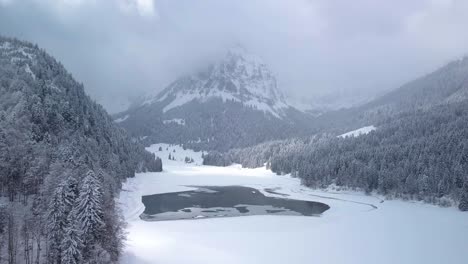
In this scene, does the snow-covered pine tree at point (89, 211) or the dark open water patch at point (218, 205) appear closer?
the snow-covered pine tree at point (89, 211)

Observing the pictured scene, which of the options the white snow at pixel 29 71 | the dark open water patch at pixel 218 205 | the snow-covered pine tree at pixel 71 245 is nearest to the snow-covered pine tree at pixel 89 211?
the snow-covered pine tree at pixel 71 245

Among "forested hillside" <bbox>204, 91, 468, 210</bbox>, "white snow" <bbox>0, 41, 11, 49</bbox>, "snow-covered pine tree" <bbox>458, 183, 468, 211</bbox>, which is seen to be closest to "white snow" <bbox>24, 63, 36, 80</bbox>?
"white snow" <bbox>0, 41, 11, 49</bbox>

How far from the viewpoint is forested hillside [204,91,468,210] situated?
114 meters

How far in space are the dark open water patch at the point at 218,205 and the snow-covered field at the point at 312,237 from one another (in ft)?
17.4

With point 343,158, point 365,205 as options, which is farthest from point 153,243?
point 343,158

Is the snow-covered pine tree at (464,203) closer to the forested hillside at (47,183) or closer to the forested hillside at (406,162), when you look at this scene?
the forested hillside at (406,162)

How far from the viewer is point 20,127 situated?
7988 cm

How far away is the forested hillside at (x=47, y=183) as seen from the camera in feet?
138

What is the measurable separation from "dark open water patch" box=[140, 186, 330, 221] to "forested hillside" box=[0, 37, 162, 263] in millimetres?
18875

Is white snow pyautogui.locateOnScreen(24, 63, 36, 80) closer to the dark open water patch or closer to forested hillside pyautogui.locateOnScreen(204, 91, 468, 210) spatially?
the dark open water patch

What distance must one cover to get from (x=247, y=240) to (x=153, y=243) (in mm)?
17635

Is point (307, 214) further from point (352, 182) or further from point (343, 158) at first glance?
point (343, 158)

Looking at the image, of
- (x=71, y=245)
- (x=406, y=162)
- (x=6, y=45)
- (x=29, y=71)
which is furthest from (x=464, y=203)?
(x=6, y=45)

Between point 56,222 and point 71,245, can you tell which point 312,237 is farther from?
point 56,222
